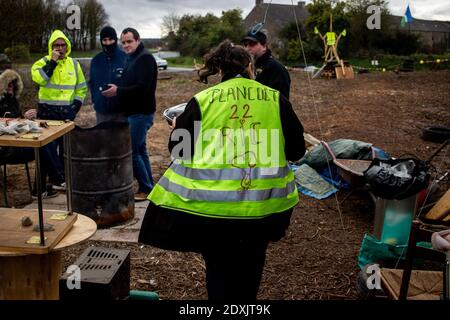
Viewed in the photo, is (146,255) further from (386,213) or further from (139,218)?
(386,213)

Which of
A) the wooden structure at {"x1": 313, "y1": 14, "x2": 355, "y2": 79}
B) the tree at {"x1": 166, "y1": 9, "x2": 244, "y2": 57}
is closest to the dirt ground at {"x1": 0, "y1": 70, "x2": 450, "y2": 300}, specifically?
the wooden structure at {"x1": 313, "y1": 14, "x2": 355, "y2": 79}

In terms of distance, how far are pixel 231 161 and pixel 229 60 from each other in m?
0.52

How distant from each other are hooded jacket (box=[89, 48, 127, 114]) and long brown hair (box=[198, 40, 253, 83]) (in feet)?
10.4

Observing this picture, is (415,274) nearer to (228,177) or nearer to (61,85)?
(228,177)

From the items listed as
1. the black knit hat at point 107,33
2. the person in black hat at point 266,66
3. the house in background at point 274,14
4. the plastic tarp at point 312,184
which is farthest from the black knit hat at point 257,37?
the house in background at point 274,14

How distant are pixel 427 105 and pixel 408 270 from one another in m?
11.0

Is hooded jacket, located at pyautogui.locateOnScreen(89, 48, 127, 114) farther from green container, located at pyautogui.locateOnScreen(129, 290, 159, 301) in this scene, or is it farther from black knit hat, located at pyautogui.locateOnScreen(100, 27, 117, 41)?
green container, located at pyautogui.locateOnScreen(129, 290, 159, 301)

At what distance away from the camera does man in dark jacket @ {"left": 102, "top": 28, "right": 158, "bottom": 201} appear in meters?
5.00

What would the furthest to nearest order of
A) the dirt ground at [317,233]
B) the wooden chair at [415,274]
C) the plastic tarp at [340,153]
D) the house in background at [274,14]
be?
1. the house in background at [274,14]
2. the plastic tarp at [340,153]
3. the dirt ground at [317,233]
4. the wooden chair at [415,274]

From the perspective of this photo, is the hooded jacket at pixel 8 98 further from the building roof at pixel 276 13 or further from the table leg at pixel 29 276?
the building roof at pixel 276 13

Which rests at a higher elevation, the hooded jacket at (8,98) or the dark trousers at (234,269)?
the hooded jacket at (8,98)

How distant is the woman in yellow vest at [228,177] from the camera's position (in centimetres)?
218

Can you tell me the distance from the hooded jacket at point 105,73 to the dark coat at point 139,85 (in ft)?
0.82

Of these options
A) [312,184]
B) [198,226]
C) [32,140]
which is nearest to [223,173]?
[198,226]
